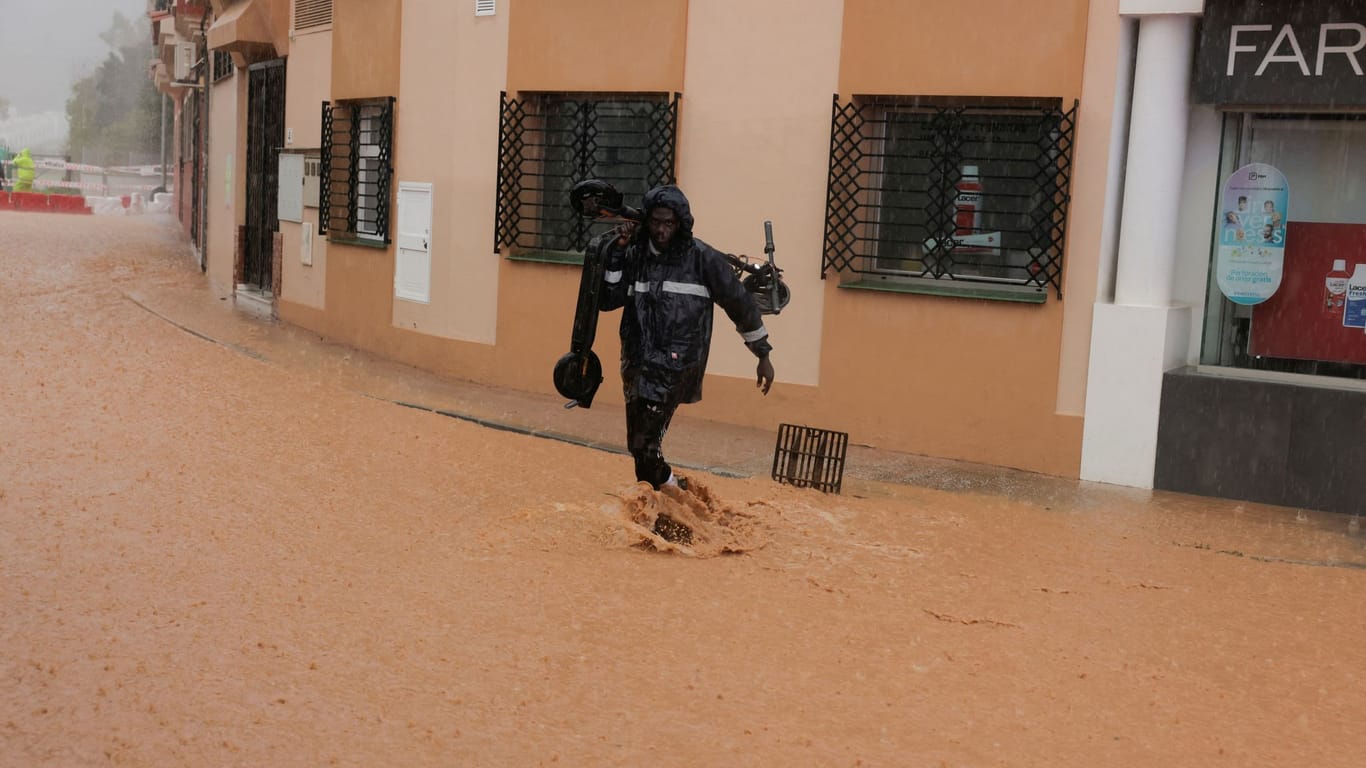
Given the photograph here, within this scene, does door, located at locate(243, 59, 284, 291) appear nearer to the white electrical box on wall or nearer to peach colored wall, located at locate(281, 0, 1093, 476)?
the white electrical box on wall

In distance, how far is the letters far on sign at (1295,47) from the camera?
31.2 ft

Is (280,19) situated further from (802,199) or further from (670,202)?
(670,202)

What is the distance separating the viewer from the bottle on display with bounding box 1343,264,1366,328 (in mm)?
10055

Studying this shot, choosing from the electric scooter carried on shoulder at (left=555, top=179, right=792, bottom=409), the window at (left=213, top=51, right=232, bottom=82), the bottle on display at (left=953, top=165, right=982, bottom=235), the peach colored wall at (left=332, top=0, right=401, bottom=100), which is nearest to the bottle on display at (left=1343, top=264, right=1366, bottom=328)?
the bottle on display at (left=953, top=165, right=982, bottom=235)

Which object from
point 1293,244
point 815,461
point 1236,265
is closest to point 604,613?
point 815,461

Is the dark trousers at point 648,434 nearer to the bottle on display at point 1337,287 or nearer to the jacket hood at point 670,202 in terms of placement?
the jacket hood at point 670,202

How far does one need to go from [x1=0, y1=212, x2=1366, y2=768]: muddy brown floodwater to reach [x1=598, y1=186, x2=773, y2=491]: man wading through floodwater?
0.50 meters

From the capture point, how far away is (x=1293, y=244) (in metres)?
10.3

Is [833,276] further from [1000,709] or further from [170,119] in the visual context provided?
[170,119]

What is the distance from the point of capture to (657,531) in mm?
7742

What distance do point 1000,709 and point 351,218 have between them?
13120mm

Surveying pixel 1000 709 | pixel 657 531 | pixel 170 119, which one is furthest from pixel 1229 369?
pixel 170 119

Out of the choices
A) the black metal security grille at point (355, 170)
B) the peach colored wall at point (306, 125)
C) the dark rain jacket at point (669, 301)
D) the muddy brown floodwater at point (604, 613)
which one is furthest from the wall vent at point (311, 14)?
the dark rain jacket at point (669, 301)

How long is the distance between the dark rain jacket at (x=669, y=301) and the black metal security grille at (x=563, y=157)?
5.15m
